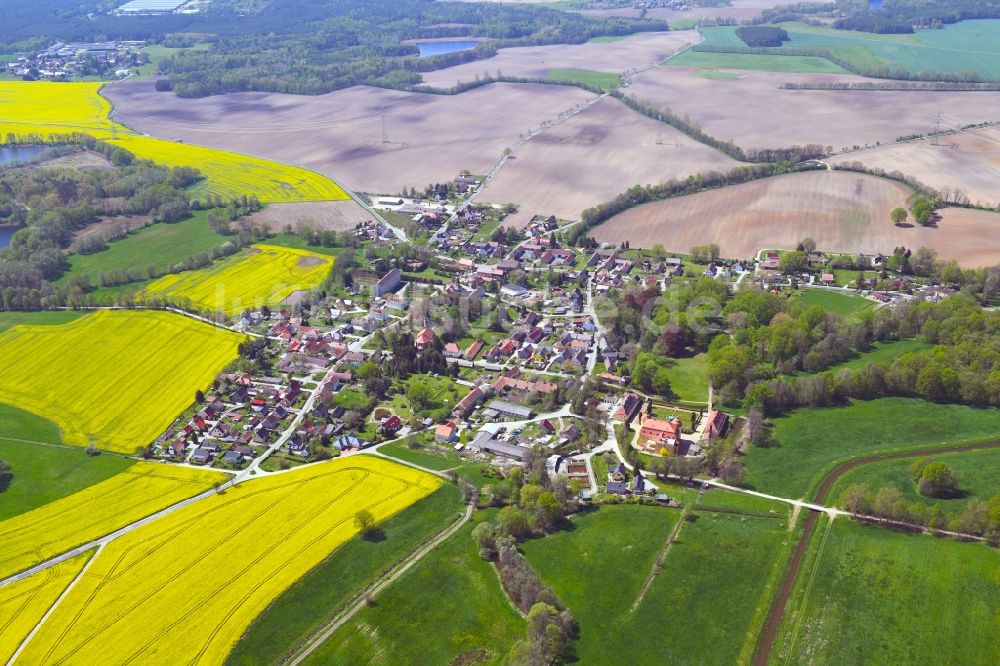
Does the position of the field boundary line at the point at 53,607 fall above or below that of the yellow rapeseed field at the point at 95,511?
below

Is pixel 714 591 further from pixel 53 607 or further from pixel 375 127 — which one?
pixel 375 127

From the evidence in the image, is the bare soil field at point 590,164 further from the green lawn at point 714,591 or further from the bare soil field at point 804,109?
the green lawn at point 714,591

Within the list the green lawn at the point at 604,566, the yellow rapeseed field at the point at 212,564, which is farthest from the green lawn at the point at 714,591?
the yellow rapeseed field at the point at 212,564

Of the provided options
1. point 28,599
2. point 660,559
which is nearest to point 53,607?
point 28,599

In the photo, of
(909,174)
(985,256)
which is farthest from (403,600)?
(909,174)

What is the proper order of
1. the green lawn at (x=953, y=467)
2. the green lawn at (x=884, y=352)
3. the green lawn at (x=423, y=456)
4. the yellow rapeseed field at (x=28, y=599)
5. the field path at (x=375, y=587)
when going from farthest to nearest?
the green lawn at (x=884, y=352) < the green lawn at (x=423, y=456) < the green lawn at (x=953, y=467) < the yellow rapeseed field at (x=28, y=599) < the field path at (x=375, y=587)

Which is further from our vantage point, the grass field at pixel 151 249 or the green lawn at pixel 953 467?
the grass field at pixel 151 249

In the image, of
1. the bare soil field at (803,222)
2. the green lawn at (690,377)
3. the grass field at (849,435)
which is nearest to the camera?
the grass field at (849,435)
